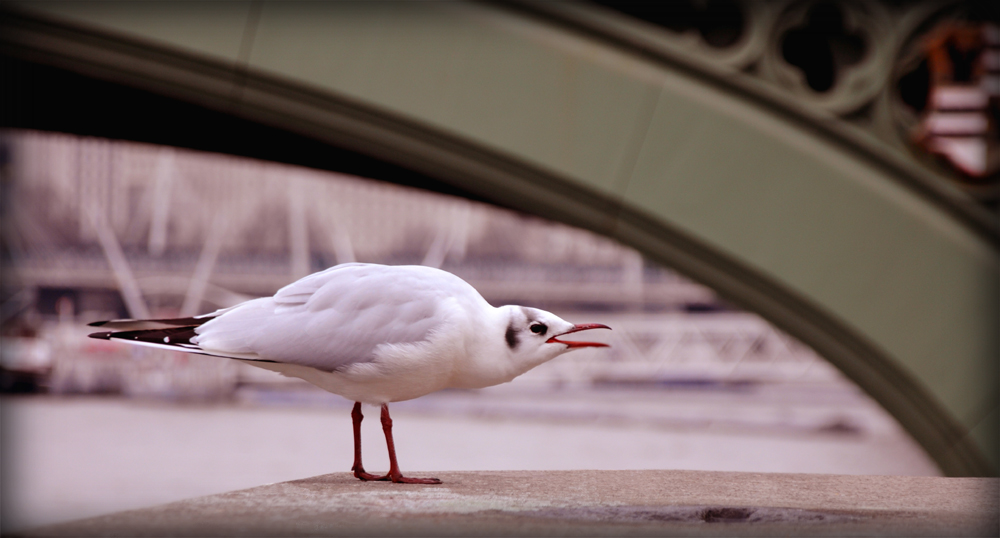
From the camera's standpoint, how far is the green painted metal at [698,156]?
5543 mm

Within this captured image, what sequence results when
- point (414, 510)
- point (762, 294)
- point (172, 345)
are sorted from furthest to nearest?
point (762, 294)
point (414, 510)
point (172, 345)

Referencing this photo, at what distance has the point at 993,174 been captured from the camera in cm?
548

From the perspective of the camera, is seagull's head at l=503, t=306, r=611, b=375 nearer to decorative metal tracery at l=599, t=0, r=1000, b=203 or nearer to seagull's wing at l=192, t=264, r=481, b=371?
seagull's wing at l=192, t=264, r=481, b=371

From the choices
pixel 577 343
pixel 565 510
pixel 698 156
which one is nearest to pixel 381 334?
pixel 577 343

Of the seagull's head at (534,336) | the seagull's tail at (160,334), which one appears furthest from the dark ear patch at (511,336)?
the seagull's tail at (160,334)

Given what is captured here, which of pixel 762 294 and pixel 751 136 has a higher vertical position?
pixel 751 136

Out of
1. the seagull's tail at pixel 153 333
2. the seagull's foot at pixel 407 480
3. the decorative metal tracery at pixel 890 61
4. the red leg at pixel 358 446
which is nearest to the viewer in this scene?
the seagull's tail at pixel 153 333

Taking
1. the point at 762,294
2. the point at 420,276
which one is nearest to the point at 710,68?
the point at 762,294

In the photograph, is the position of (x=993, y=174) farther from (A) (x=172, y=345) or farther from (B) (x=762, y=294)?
(A) (x=172, y=345)

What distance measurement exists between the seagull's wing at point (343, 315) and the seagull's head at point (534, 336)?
0.22m

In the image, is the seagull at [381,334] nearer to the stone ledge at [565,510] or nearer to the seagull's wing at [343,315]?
the seagull's wing at [343,315]

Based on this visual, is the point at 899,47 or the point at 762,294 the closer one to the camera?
the point at 899,47

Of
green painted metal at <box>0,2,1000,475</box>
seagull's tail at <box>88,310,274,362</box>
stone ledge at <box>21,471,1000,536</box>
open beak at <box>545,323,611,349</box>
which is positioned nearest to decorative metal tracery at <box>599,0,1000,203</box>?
green painted metal at <box>0,2,1000,475</box>

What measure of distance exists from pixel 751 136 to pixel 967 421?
2191 millimetres
